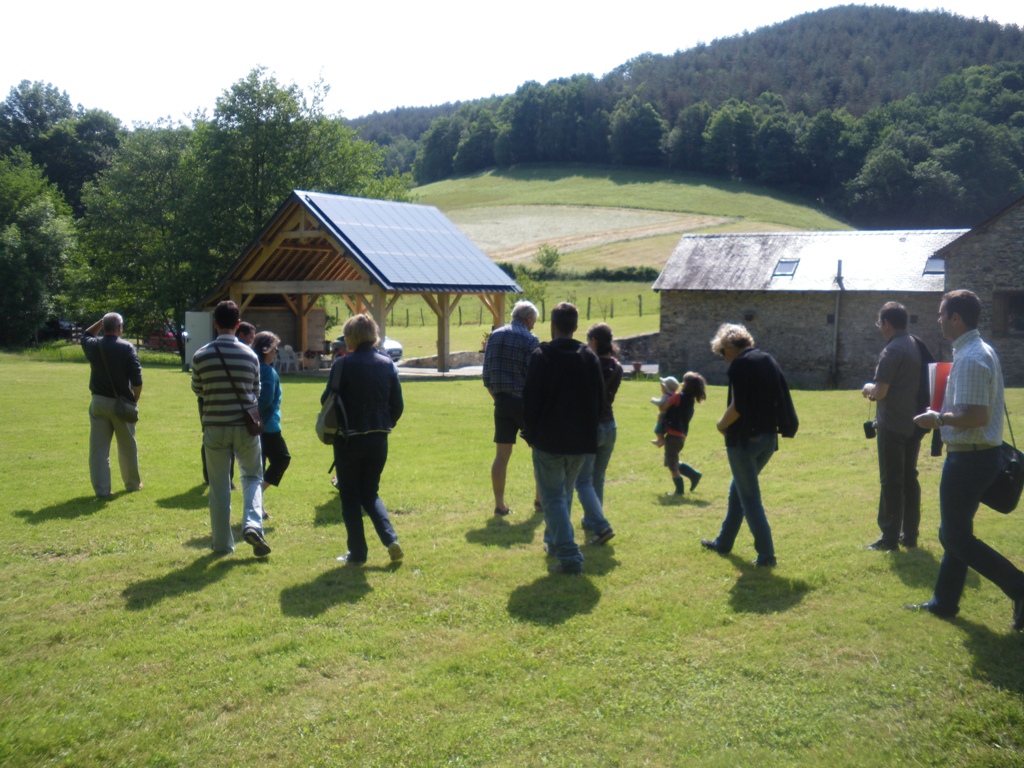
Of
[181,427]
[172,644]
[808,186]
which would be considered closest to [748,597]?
[172,644]

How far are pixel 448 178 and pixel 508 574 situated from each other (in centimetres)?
10824

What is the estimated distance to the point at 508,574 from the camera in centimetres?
598

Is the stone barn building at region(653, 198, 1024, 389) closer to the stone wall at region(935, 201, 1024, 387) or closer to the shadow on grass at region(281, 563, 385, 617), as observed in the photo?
the stone wall at region(935, 201, 1024, 387)

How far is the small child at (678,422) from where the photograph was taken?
29.8ft

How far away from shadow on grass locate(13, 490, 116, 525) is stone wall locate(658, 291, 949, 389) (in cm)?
2368

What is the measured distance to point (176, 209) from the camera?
35031mm

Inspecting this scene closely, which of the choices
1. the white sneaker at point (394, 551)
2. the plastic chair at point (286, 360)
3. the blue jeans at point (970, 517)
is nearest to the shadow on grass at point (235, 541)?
the white sneaker at point (394, 551)

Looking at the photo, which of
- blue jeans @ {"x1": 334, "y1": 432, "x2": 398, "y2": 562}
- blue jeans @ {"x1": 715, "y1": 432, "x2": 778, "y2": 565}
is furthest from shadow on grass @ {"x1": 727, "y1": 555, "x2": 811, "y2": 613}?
blue jeans @ {"x1": 334, "y1": 432, "x2": 398, "y2": 562}

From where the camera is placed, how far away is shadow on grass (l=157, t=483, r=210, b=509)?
26.8 ft

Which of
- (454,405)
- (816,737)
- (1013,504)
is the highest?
(1013,504)

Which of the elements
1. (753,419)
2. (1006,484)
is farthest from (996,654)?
(753,419)

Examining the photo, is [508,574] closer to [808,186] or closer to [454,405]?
[454,405]

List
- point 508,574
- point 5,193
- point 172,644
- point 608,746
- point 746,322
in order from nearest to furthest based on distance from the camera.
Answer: point 608,746 → point 172,644 → point 508,574 → point 746,322 → point 5,193

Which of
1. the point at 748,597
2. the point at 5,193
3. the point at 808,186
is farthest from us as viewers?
the point at 808,186
